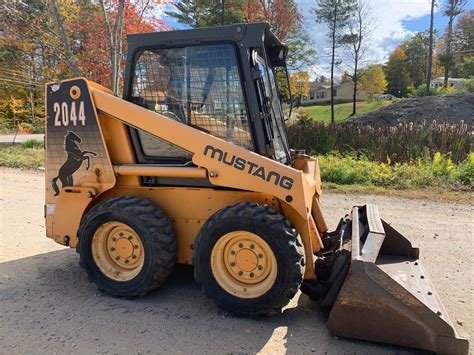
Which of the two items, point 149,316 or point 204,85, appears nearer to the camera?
point 149,316

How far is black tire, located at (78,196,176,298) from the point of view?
3.69 meters

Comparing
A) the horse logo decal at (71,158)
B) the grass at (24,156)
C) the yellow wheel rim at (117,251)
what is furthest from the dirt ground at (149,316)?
the grass at (24,156)

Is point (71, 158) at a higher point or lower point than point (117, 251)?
higher

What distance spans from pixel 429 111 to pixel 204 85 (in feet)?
70.0

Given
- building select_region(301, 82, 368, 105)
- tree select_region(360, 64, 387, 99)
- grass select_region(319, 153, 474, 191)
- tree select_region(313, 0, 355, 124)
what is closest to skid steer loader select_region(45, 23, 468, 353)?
grass select_region(319, 153, 474, 191)

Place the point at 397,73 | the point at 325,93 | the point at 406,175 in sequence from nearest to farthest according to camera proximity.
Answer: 1. the point at 406,175
2. the point at 397,73
3. the point at 325,93

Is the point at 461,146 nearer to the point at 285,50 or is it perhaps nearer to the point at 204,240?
the point at 285,50

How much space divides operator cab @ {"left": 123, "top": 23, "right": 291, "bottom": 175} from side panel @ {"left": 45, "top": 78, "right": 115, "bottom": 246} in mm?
381

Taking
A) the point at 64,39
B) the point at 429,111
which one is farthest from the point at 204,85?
the point at 429,111

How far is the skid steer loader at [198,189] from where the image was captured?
345 centimetres

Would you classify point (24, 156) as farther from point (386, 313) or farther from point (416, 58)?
point (416, 58)

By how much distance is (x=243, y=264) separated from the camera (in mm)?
3516

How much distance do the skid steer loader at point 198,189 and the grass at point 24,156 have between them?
29.9ft

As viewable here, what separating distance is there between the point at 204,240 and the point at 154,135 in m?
1.08
